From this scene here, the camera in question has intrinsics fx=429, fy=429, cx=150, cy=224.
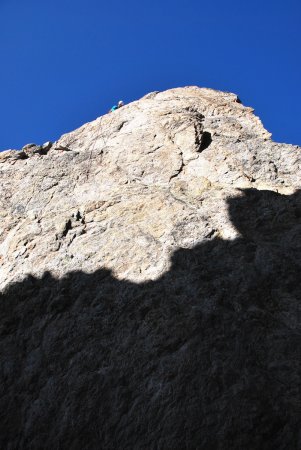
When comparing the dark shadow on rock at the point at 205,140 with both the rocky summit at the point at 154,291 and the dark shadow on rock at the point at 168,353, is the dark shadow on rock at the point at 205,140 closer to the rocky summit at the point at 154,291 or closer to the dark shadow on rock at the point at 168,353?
the rocky summit at the point at 154,291

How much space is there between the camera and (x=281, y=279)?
1097cm

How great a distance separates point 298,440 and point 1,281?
31.3 feet

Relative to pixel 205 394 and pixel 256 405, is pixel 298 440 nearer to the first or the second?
pixel 256 405

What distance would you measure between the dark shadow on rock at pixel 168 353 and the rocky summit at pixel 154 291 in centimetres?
3

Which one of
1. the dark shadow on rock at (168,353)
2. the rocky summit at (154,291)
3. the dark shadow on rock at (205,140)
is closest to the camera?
the dark shadow on rock at (168,353)

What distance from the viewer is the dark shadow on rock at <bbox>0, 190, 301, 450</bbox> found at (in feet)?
26.8

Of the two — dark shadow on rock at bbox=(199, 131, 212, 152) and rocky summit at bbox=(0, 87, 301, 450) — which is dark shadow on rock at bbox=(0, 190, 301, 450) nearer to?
rocky summit at bbox=(0, 87, 301, 450)

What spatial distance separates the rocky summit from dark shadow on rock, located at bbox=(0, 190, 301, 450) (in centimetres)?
3

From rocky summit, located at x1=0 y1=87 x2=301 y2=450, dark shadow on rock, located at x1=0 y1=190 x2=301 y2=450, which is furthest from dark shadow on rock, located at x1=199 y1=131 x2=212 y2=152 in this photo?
dark shadow on rock, located at x1=0 y1=190 x2=301 y2=450

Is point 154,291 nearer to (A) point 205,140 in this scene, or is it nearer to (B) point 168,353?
(B) point 168,353

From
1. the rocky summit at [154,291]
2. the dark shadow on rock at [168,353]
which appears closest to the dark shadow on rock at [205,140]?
the rocky summit at [154,291]

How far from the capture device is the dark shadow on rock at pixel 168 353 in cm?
817

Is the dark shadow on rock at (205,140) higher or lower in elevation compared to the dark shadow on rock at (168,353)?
higher

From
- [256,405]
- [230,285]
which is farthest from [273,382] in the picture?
[230,285]
